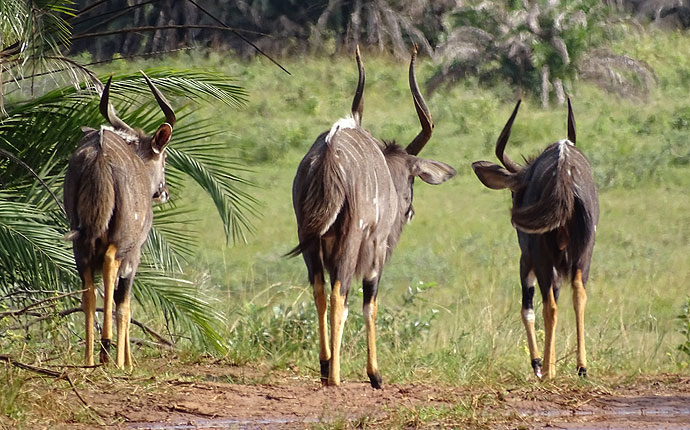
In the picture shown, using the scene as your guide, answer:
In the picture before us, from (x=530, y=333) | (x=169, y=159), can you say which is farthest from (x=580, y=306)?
(x=169, y=159)

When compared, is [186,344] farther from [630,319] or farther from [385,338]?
[630,319]

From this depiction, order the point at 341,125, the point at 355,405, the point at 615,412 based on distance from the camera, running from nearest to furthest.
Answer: the point at 355,405
the point at 615,412
the point at 341,125

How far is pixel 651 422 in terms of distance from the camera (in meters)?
6.64

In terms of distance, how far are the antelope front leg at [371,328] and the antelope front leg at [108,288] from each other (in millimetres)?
1499

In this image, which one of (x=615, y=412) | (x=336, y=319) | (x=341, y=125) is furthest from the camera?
(x=341, y=125)

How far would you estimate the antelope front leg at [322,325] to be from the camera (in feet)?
23.9

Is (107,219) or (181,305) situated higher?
(107,219)

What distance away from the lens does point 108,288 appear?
24.5ft

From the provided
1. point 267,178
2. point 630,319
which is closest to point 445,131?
point 267,178

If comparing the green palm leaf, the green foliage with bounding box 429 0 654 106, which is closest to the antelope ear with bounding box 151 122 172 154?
the green palm leaf

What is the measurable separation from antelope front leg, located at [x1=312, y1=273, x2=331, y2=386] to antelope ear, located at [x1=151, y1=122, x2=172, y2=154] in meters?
1.59

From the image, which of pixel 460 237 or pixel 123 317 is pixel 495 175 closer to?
pixel 123 317

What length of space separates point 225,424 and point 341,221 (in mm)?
1519

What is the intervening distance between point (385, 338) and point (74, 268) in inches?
110
